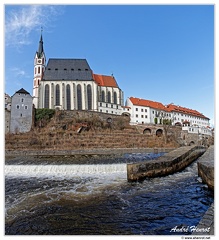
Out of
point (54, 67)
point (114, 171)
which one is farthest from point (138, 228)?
point (54, 67)

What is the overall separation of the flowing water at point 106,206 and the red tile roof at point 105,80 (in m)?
35.2

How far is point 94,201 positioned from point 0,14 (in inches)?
172

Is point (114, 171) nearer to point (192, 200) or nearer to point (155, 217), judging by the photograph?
point (192, 200)

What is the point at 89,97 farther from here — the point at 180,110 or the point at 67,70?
the point at 180,110

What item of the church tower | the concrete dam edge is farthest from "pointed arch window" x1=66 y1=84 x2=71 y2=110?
the concrete dam edge

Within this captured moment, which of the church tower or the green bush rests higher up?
the church tower

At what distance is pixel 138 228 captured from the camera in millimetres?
3508

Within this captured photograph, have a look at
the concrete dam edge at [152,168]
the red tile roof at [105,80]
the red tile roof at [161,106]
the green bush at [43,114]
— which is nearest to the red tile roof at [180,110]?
the red tile roof at [161,106]

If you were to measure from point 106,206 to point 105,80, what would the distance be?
3951 cm

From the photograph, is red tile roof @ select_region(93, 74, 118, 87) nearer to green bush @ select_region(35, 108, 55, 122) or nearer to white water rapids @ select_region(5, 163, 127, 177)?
green bush @ select_region(35, 108, 55, 122)

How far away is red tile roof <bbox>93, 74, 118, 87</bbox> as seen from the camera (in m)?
41.6

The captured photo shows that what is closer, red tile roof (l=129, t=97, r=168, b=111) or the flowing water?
the flowing water

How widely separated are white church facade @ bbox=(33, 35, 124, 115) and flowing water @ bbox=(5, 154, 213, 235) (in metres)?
29.7

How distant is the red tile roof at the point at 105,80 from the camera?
4159 centimetres
